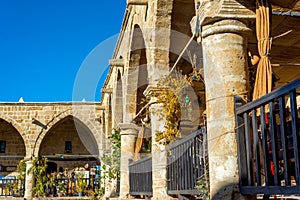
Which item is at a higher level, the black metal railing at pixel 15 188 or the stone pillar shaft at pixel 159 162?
the stone pillar shaft at pixel 159 162

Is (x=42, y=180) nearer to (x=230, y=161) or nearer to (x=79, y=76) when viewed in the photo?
(x=79, y=76)

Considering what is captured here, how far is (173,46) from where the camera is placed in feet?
23.8

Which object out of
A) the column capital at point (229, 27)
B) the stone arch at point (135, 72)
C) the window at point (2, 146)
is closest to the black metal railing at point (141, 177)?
the stone arch at point (135, 72)

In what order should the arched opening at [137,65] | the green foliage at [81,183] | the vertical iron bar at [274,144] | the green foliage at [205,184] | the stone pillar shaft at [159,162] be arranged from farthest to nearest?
the green foliage at [81,183] → the arched opening at [137,65] → the stone pillar shaft at [159,162] → the green foliage at [205,184] → the vertical iron bar at [274,144]

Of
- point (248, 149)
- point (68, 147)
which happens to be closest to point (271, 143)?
point (248, 149)

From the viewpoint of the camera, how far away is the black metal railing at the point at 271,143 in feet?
8.04

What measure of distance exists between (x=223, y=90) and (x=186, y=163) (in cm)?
192

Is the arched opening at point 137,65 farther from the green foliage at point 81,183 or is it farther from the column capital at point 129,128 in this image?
the green foliage at point 81,183

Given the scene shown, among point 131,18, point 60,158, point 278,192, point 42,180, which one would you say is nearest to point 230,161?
point 278,192

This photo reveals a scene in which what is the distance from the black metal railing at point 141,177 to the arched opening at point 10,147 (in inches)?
546

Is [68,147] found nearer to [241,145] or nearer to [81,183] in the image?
[81,183]

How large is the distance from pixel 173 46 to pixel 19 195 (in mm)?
11416

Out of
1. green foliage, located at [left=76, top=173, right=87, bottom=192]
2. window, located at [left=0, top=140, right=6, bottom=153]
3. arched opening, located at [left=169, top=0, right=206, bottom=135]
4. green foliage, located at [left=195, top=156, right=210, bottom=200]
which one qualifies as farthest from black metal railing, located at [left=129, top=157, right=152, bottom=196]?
window, located at [left=0, top=140, right=6, bottom=153]

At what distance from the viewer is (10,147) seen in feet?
69.8
